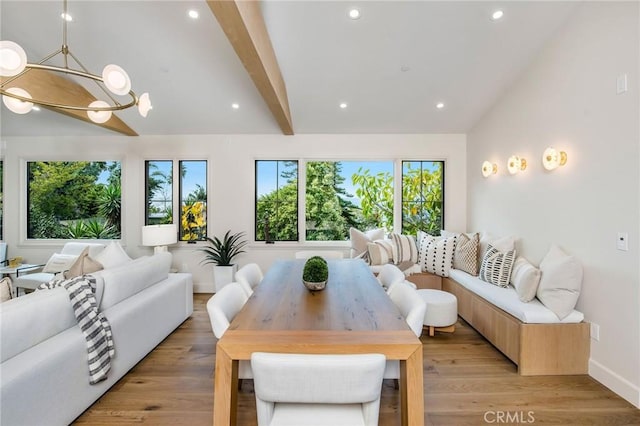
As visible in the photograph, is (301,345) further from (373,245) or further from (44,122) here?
(44,122)

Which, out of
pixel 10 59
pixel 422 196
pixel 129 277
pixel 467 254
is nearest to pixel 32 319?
pixel 129 277

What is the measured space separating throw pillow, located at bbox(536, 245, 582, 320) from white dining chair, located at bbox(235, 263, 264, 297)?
2.44 m

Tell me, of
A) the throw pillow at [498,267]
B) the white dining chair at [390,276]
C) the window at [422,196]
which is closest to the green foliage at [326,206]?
the window at [422,196]

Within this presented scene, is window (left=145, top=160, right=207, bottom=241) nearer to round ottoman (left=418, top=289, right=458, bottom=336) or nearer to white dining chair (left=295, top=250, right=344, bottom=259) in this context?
white dining chair (left=295, top=250, right=344, bottom=259)

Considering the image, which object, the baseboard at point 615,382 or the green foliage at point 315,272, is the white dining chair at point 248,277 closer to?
the green foliage at point 315,272

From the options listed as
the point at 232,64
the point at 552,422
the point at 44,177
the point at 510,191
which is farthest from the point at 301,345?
the point at 44,177

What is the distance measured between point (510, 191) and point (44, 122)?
673 centimetres

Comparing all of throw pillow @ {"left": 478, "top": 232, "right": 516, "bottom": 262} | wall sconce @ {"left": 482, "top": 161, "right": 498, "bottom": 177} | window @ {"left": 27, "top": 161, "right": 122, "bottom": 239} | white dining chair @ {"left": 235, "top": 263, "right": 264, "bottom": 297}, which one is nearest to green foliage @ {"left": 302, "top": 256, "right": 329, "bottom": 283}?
white dining chair @ {"left": 235, "top": 263, "right": 264, "bottom": 297}

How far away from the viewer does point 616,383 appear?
2117mm

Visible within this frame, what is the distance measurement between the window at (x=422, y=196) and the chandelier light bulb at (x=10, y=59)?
441 cm

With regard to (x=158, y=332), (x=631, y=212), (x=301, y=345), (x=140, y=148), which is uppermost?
(x=140, y=148)

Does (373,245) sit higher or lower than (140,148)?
lower

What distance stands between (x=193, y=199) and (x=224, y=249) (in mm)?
1116

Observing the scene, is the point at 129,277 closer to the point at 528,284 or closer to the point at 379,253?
the point at 379,253
